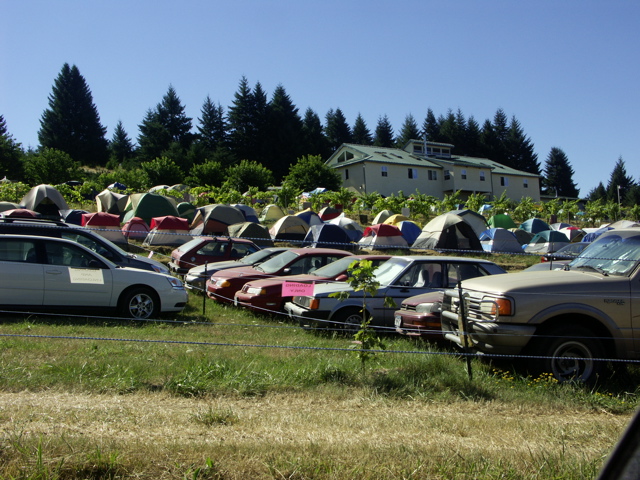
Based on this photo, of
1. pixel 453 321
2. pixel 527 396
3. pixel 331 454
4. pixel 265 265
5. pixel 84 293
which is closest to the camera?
pixel 331 454

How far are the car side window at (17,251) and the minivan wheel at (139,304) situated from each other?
1.69 meters

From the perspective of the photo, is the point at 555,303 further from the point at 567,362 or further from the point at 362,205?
the point at 362,205

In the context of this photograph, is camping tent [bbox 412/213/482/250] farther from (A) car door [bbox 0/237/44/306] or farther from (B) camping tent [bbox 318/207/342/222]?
(A) car door [bbox 0/237/44/306]

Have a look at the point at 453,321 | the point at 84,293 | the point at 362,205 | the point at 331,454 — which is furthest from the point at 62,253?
the point at 362,205

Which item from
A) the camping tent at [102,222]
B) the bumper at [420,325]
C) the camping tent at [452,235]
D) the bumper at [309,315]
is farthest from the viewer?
the camping tent at [452,235]

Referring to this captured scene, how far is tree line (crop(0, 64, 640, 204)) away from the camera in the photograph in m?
56.6

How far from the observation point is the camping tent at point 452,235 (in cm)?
2559

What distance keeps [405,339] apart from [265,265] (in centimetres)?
463

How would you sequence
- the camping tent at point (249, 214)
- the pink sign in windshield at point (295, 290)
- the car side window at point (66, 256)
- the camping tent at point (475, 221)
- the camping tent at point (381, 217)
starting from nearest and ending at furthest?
the pink sign in windshield at point (295, 290)
the car side window at point (66, 256)
the camping tent at point (249, 214)
the camping tent at point (475, 221)
the camping tent at point (381, 217)

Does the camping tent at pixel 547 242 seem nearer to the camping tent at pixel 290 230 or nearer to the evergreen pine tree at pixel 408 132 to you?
the camping tent at pixel 290 230

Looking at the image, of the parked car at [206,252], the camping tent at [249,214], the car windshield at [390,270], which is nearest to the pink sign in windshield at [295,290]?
the car windshield at [390,270]

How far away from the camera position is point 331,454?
3.94 m

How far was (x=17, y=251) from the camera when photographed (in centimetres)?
950

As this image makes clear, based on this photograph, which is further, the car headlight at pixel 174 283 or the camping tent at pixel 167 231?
the camping tent at pixel 167 231
